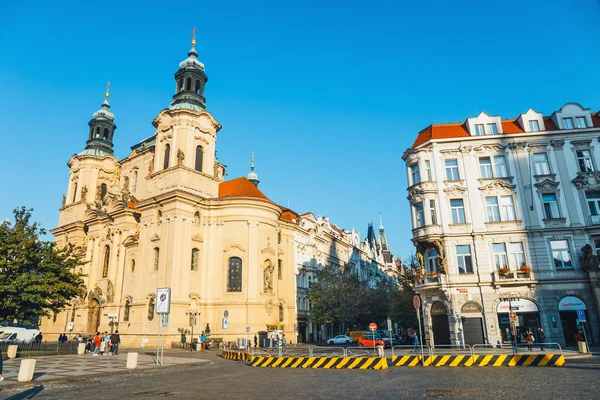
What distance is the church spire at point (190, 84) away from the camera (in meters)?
48.5

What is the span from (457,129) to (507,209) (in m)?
7.76

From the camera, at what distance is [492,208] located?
3194 centimetres

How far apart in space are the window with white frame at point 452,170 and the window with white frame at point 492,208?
289 cm

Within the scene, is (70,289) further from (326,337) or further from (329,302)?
(326,337)

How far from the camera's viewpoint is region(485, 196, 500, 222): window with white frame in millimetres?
31734

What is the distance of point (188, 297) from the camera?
134ft

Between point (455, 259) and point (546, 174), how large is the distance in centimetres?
980

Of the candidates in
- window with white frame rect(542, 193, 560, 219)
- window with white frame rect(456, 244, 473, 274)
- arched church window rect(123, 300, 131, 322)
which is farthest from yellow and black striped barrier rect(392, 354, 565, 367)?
arched church window rect(123, 300, 131, 322)

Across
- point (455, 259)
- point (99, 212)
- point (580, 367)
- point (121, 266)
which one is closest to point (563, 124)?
point (455, 259)

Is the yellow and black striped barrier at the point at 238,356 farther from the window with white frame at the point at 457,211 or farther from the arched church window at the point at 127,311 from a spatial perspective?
the arched church window at the point at 127,311

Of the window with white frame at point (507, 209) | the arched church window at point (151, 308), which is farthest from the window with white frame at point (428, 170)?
the arched church window at point (151, 308)

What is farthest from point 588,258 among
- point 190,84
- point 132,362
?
point 190,84

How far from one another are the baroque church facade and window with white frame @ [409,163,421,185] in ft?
58.9

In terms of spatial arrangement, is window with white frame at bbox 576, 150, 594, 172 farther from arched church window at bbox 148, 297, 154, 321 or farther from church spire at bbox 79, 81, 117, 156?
church spire at bbox 79, 81, 117, 156
